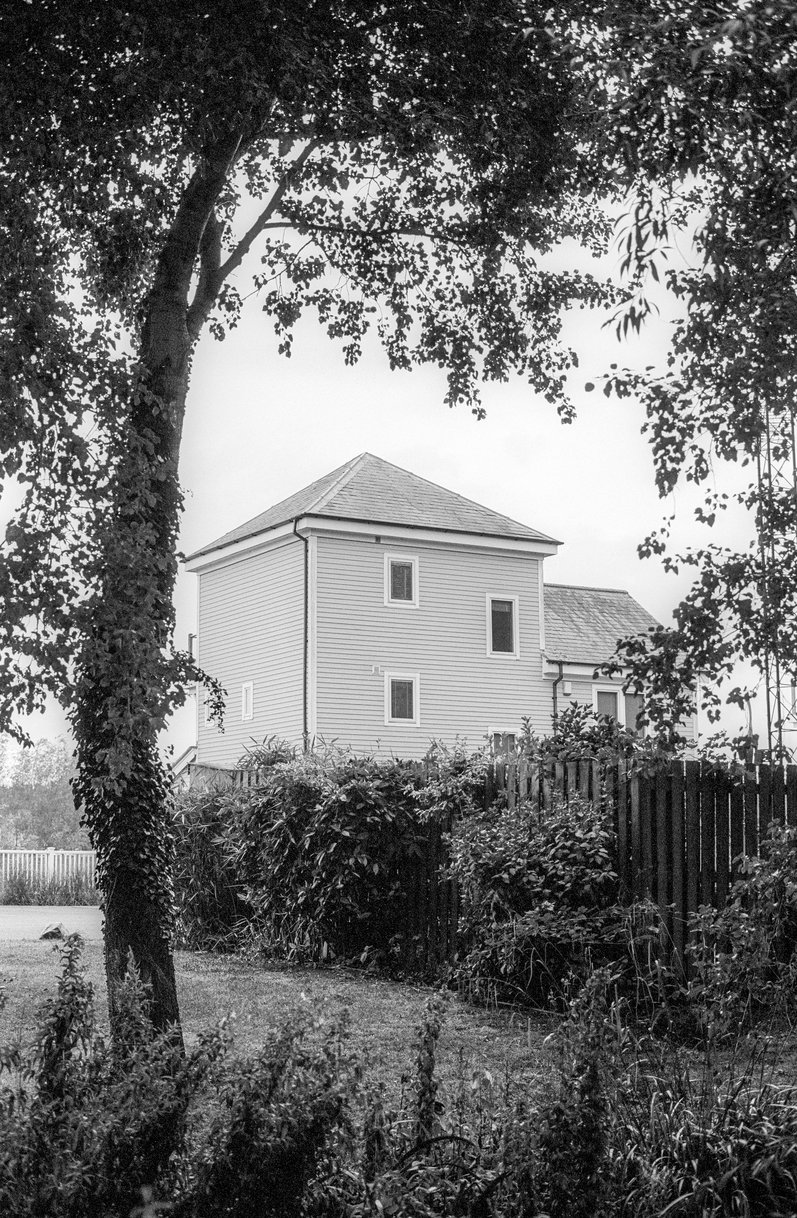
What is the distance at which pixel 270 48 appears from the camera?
26.3 feet

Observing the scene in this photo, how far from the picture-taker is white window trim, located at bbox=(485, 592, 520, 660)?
97.1 feet

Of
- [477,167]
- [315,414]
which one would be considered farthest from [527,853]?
[315,414]

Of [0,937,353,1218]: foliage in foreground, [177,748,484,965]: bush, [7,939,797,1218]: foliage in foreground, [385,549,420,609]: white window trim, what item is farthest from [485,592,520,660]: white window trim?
[0,937,353,1218]: foliage in foreground

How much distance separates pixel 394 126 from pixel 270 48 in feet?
4.01

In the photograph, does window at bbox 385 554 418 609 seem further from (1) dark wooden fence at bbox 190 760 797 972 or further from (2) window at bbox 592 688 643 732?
(1) dark wooden fence at bbox 190 760 797 972

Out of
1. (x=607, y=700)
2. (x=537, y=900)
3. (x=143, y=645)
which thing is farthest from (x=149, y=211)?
(x=607, y=700)

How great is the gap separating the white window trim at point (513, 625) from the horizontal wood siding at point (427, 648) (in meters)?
0.07

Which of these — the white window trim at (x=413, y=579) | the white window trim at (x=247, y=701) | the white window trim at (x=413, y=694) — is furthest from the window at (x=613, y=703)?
the white window trim at (x=247, y=701)

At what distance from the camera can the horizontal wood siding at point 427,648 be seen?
27.3 meters

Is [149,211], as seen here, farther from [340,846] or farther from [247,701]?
[247,701]

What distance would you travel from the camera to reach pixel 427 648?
2877 cm

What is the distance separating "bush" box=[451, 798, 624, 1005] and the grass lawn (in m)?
0.33

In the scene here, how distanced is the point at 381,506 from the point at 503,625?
13.1 feet

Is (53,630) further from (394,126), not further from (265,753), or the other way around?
(265,753)
